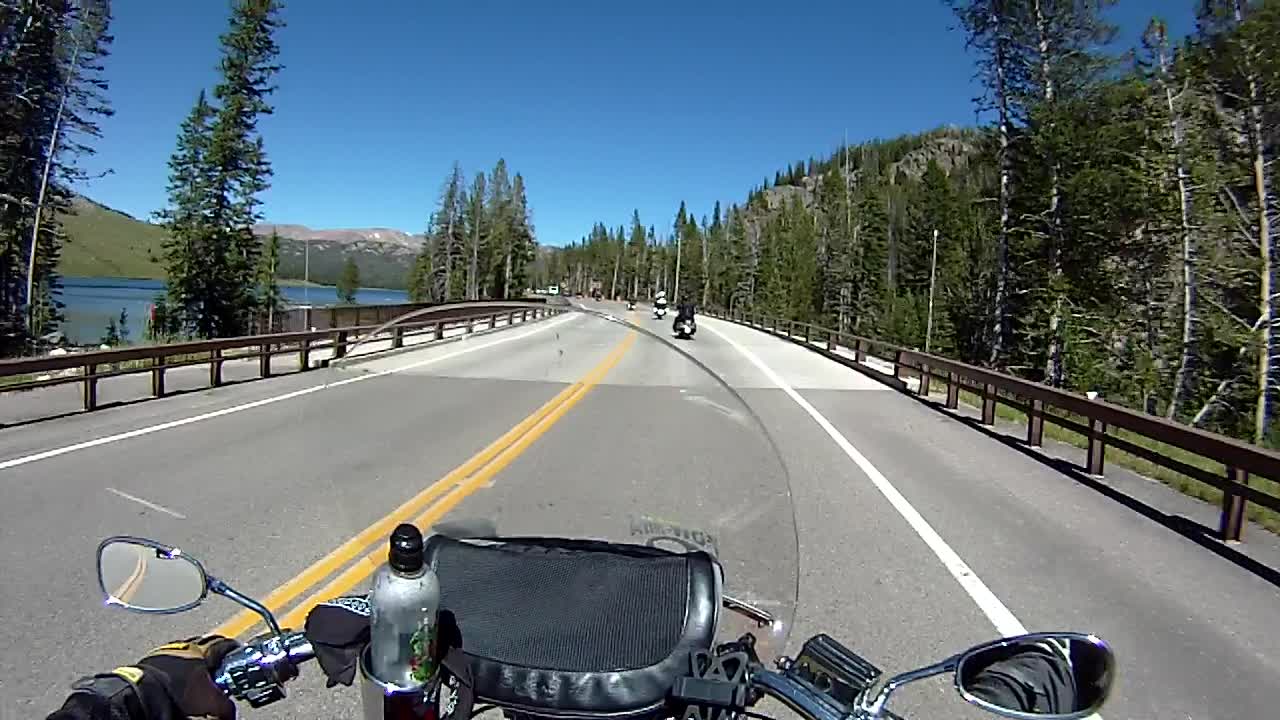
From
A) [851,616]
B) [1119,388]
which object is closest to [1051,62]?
[1119,388]

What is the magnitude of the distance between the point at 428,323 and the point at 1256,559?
7.59 meters

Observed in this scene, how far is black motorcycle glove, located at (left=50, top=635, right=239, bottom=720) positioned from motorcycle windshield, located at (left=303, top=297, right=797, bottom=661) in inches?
21.7

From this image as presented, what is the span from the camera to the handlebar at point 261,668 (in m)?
2.05

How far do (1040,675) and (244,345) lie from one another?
61.4 ft

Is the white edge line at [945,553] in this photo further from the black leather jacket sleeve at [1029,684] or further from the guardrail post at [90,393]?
the guardrail post at [90,393]

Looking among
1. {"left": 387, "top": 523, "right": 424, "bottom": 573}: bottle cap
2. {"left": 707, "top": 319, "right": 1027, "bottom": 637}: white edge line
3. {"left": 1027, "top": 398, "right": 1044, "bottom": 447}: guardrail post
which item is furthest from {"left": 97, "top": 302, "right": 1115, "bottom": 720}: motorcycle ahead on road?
{"left": 1027, "top": 398, "right": 1044, "bottom": 447}: guardrail post

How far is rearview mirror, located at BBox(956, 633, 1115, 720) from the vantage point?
162 centimetres

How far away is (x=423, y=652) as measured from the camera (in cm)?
168

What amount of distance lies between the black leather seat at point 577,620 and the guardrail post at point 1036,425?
42.9 ft

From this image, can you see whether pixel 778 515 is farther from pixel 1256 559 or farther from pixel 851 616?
pixel 1256 559

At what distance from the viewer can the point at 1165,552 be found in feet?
25.8

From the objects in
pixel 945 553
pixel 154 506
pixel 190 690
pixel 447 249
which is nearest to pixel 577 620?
pixel 190 690

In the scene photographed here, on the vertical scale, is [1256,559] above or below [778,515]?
Answer: below

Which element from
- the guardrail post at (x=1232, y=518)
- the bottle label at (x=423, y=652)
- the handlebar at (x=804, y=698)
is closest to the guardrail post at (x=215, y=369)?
the guardrail post at (x=1232, y=518)
